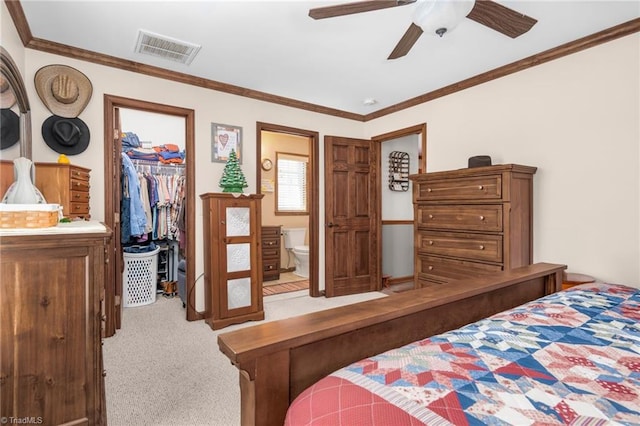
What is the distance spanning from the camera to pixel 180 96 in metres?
3.37

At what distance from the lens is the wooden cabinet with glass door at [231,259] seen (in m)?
3.20

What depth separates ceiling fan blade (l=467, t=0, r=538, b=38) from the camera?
5.81ft

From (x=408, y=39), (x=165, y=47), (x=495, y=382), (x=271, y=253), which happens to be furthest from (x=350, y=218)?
(x=495, y=382)

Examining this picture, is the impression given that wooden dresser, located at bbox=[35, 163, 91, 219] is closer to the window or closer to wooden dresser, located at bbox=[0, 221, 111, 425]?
wooden dresser, located at bbox=[0, 221, 111, 425]

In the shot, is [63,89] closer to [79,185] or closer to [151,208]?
[79,185]

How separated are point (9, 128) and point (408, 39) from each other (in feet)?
8.33

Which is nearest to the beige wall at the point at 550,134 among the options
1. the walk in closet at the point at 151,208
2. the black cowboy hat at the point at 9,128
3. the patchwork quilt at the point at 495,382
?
the black cowboy hat at the point at 9,128

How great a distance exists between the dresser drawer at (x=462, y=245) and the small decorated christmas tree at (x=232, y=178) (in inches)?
75.9

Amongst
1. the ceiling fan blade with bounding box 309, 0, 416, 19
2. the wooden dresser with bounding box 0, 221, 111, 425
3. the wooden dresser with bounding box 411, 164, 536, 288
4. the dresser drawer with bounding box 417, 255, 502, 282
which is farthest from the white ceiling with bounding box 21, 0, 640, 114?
the dresser drawer with bounding box 417, 255, 502, 282

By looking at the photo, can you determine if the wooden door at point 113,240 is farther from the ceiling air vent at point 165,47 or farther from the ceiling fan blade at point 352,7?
the ceiling fan blade at point 352,7

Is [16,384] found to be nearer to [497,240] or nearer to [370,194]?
[497,240]

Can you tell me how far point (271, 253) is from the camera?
210 inches

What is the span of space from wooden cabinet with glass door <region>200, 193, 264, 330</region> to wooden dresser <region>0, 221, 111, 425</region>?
1.67m

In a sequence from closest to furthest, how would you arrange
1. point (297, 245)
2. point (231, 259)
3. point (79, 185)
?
point (79, 185)
point (231, 259)
point (297, 245)
